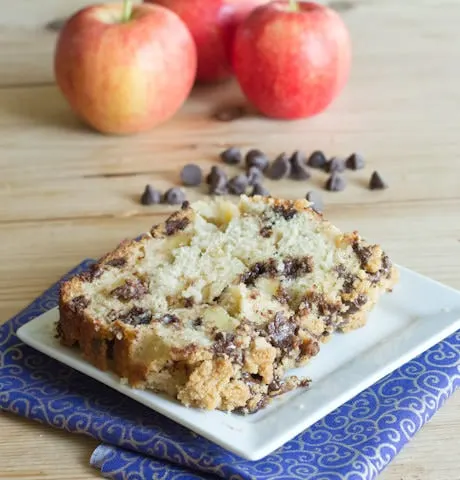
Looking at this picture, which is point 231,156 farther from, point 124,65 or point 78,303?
point 78,303

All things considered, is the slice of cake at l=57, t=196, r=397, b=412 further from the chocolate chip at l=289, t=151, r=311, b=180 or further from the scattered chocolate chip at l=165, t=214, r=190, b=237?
the chocolate chip at l=289, t=151, r=311, b=180

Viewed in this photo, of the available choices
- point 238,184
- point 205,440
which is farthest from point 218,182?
point 205,440

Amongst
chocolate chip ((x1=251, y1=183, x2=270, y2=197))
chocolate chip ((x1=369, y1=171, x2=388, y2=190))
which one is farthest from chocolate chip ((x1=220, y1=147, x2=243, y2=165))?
chocolate chip ((x1=369, y1=171, x2=388, y2=190))

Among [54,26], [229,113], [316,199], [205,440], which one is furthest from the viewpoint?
[54,26]

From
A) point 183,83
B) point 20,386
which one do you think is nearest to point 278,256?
point 20,386

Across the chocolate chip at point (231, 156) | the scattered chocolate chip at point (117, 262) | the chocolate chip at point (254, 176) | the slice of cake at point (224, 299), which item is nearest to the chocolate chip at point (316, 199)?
the chocolate chip at point (254, 176)

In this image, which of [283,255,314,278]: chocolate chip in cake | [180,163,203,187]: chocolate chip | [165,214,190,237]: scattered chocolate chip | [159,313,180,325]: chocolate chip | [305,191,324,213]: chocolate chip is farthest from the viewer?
[180,163,203,187]: chocolate chip
